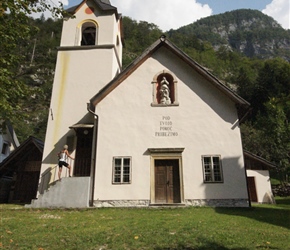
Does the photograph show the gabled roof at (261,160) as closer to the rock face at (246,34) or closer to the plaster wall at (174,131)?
the plaster wall at (174,131)

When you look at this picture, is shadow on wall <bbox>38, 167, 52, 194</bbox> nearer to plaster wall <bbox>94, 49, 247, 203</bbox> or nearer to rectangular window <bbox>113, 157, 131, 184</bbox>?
plaster wall <bbox>94, 49, 247, 203</bbox>

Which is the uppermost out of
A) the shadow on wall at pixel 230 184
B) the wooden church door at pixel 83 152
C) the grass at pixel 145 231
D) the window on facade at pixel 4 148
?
the window on facade at pixel 4 148

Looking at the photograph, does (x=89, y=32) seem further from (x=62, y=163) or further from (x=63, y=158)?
(x=62, y=163)

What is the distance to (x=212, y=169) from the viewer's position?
47.5 feet

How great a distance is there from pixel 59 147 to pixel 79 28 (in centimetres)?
912

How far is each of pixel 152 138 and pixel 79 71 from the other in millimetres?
7580

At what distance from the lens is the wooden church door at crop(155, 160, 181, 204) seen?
14.4m

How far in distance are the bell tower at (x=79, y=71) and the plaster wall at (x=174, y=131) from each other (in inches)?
82.4

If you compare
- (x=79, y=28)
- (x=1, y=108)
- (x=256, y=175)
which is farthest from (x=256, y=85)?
(x=1, y=108)

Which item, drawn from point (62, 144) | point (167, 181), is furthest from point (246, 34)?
point (167, 181)

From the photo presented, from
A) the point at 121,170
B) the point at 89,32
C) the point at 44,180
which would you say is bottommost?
the point at 44,180

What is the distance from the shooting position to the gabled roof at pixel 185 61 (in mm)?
15398

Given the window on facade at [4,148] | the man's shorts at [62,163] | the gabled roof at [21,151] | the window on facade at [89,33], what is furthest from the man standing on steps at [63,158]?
the window on facade at [4,148]

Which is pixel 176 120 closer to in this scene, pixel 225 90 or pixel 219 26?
pixel 225 90
